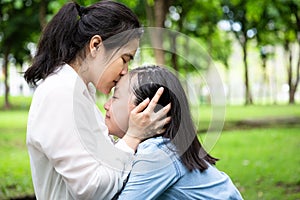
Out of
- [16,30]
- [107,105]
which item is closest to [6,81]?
[16,30]

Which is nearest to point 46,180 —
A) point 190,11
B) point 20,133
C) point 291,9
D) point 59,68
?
point 59,68

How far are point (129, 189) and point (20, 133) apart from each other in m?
12.1

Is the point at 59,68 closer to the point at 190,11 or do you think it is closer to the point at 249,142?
the point at 249,142

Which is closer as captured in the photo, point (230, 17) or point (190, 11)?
point (190, 11)

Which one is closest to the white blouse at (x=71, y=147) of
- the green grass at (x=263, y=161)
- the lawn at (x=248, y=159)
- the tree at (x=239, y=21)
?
the lawn at (x=248, y=159)

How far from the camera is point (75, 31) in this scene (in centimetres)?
237

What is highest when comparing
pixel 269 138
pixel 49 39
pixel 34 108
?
pixel 49 39

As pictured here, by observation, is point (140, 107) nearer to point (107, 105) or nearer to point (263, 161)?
point (107, 105)

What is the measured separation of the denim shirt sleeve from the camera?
2191 mm

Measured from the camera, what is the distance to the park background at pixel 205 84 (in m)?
2.74

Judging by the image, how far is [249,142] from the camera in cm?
1184

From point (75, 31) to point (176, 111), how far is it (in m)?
0.54

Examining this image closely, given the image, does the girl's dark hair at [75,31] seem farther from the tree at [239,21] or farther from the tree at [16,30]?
the tree at [16,30]

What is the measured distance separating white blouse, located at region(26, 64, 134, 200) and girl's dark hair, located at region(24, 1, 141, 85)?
0.10 m
